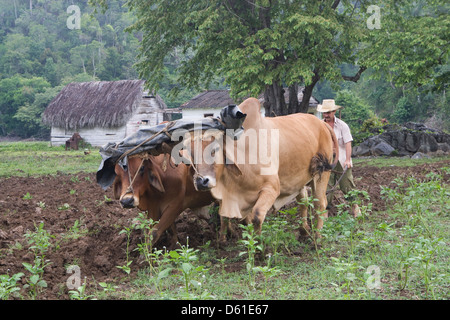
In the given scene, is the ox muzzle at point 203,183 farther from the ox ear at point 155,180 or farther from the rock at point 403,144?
the rock at point 403,144

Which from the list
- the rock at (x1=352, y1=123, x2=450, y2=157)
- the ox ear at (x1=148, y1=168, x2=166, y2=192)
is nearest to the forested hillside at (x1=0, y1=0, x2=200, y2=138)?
the rock at (x1=352, y1=123, x2=450, y2=157)

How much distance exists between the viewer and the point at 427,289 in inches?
156

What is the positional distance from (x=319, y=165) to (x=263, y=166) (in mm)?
1218

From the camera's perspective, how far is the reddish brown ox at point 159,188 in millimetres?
5418

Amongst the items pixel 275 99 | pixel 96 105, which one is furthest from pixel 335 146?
pixel 96 105

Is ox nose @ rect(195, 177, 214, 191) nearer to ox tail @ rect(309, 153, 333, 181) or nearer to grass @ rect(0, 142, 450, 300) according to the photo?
grass @ rect(0, 142, 450, 300)

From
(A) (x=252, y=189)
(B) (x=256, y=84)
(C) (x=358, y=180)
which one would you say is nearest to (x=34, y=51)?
(B) (x=256, y=84)

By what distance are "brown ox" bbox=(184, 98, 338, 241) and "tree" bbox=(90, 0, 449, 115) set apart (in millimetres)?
7936

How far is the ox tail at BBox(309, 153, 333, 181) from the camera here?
6242mm

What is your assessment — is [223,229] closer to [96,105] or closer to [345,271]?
[345,271]

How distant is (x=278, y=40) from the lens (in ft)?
47.4

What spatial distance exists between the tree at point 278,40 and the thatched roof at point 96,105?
42.6ft
